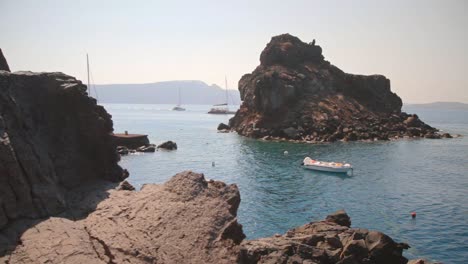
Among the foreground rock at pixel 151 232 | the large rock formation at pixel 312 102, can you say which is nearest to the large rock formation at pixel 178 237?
the foreground rock at pixel 151 232

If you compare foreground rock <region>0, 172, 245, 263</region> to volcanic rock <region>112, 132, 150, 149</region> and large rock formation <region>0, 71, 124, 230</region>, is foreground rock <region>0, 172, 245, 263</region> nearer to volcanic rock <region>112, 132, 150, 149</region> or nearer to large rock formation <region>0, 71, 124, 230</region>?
large rock formation <region>0, 71, 124, 230</region>

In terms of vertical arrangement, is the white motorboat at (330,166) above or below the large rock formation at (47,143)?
below

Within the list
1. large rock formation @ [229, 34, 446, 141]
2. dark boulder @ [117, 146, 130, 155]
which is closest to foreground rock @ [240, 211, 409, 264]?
dark boulder @ [117, 146, 130, 155]

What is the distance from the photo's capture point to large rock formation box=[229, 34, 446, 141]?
351 feet

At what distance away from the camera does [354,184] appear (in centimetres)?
5159

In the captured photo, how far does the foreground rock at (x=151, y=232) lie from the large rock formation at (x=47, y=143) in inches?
76.3

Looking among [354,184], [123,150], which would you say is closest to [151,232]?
[354,184]

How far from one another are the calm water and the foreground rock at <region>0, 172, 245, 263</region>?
11303mm

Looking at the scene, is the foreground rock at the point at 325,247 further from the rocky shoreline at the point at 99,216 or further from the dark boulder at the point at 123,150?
the dark boulder at the point at 123,150

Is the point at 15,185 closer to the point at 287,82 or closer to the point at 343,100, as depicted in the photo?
the point at 287,82

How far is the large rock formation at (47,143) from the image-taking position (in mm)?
19609

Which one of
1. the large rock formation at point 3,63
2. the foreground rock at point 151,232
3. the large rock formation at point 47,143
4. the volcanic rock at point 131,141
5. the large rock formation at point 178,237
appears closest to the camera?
the foreground rock at point 151,232

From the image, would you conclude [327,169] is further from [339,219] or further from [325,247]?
[325,247]

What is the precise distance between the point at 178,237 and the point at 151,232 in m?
1.49
